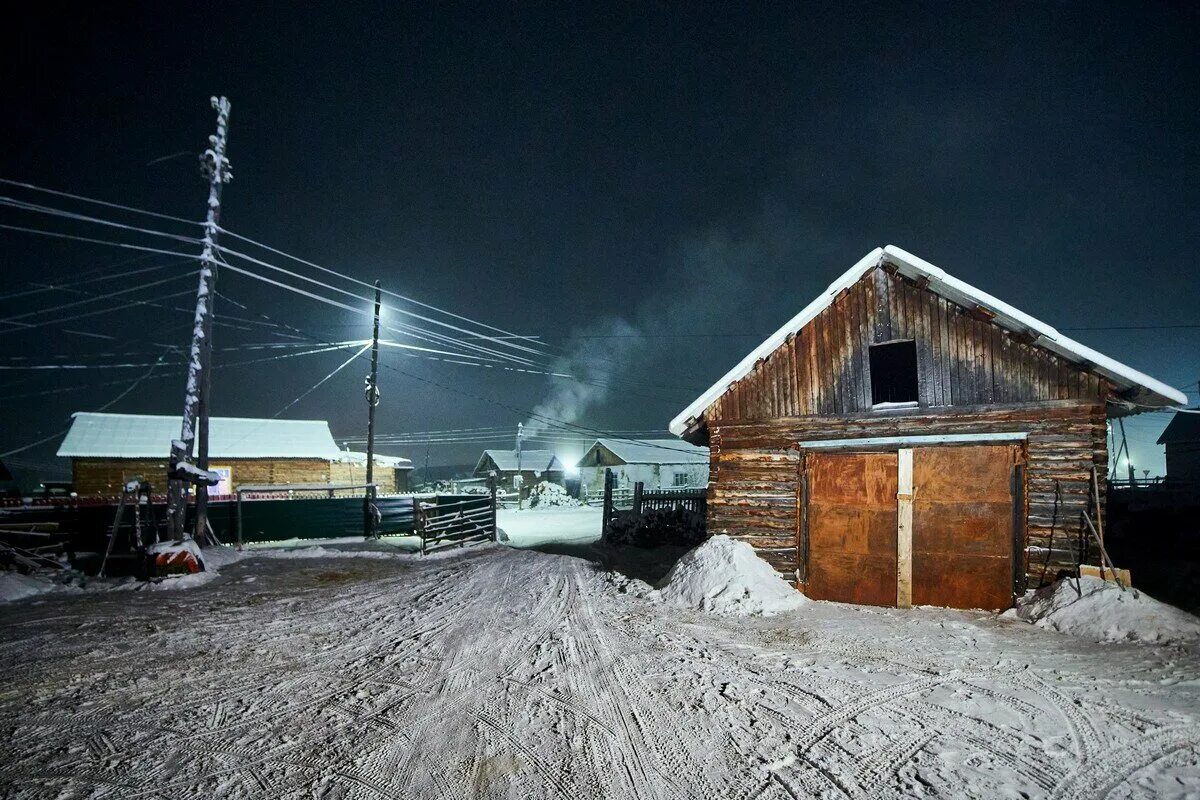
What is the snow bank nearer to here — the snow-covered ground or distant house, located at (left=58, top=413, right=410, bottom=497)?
the snow-covered ground

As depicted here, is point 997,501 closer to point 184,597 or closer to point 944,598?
point 944,598

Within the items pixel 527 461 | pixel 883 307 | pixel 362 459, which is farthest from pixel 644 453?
pixel 883 307

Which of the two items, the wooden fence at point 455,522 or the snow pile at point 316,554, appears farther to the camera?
the wooden fence at point 455,522

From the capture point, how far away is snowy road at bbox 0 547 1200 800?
3.84m

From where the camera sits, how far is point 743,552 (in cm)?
973

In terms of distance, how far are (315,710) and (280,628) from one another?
146 inches

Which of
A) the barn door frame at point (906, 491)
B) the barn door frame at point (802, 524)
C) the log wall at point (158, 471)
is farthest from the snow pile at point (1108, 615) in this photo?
the log wall at point (158, 471)

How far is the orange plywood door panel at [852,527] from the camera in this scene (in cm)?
930

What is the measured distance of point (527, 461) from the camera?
65.2 meters

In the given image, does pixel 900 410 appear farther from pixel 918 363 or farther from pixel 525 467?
pixel 525 467

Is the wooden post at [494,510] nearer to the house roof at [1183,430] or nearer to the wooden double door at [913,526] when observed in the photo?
the wooden double door at [913,526]

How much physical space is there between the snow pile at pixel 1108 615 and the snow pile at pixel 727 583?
352 centimetres

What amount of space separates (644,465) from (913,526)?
42.9 metres

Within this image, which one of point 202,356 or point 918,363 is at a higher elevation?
point 202,356
